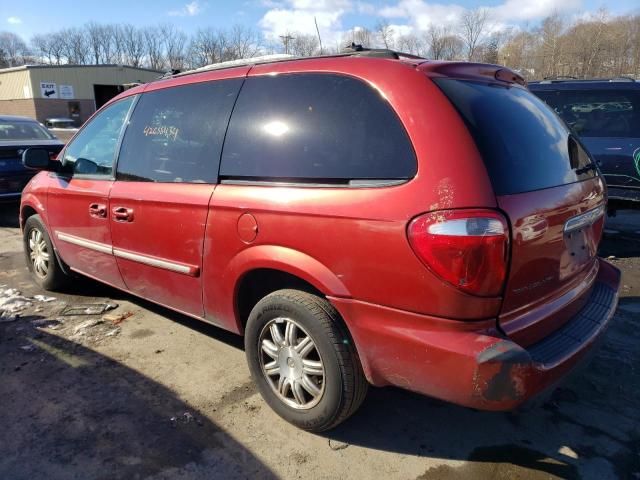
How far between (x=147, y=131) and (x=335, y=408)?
2264 millimetres

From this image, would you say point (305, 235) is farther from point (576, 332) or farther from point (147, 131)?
point (147, 131)

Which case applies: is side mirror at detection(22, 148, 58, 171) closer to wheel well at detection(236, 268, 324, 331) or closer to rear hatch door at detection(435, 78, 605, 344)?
wheel well at detection(236, 268, 324, 331)

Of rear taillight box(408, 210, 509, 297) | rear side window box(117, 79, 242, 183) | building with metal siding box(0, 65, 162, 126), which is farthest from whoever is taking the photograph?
building with metal siding box(0, 65, 162, 126)

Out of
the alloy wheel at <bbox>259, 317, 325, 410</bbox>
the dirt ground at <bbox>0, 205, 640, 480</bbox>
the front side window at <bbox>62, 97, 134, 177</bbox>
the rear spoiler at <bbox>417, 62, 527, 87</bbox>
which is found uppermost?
the rear spoiler at <bbox>417, 62, 527, 87</bbox>

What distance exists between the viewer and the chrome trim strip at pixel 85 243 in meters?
3.76

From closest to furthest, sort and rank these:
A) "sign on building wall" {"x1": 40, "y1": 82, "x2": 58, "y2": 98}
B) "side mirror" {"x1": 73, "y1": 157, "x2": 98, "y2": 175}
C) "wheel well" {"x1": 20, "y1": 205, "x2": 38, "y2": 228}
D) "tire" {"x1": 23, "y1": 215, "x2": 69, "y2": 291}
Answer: "side mirror" {"x1": 73, "y1": 157, "x2": 98, "y2": 175}
"tire" {"x1": 23, "y1": 215, "x2": 69, "y2": 291}
"wheel well" {"x1": 20, "y1": 205, "x2": 38, "y2": 228}
"sign on building wall" {"x1": 40, "y1": 82, "x2": 58, "y2": 98}

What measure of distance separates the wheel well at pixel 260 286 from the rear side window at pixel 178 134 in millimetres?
614

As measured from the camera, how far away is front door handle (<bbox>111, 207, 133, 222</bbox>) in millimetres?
3406

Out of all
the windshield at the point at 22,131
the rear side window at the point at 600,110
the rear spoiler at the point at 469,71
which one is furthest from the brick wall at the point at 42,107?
the rear spoiler at the point at 469,71

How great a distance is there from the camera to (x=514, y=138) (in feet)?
7.66

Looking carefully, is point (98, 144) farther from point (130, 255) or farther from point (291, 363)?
point (291, 363)

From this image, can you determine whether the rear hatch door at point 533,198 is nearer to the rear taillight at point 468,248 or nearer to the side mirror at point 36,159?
the rear taillight at point 468,248

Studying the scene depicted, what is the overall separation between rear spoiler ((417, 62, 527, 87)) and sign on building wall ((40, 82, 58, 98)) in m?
49.9

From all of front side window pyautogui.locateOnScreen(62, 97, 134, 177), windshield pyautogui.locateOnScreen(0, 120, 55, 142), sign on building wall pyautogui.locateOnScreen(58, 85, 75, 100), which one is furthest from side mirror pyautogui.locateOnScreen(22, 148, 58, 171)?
sign on building wall pyautogui.locateOnScreen(58, 85, 75, 100)
